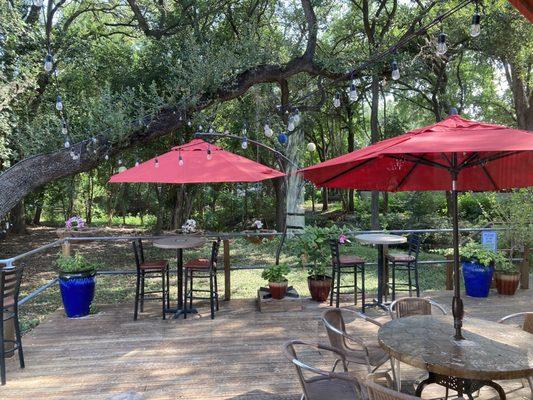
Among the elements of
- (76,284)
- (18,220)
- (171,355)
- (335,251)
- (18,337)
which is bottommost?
(171,355)

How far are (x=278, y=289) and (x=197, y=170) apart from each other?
6.17ft

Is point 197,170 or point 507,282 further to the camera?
point 507,282

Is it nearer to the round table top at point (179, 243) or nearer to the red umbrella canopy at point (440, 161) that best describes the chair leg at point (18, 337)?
the round table top at point (179, 243)

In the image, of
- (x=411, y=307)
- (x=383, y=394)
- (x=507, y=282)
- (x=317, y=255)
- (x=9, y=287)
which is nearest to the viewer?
(x=383, y=394)

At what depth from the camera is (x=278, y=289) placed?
574cm

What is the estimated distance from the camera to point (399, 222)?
17.1m

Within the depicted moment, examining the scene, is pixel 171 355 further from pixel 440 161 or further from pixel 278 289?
pixel 440 161

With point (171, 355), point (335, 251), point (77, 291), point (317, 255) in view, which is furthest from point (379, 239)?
point (77, 291)

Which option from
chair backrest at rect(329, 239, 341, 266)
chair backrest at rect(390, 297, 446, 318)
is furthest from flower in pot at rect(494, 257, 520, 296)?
chair backrest at rect(390, 297, 446, 318)

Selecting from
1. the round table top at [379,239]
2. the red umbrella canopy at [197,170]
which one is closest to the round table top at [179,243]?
the red umbrella canopy at [197,170]

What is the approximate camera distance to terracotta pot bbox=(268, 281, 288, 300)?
573 cm

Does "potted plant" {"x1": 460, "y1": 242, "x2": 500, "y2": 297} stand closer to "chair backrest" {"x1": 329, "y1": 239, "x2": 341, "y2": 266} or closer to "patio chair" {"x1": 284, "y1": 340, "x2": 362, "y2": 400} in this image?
"chair backrest" {"x1": 329, "y1": 239, "x2": 341, "y2": 266}

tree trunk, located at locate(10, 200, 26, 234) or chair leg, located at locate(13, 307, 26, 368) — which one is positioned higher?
tree trunk, located at locate(10, 200, 26, 234)

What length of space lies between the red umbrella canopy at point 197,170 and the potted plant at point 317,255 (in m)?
1.05
